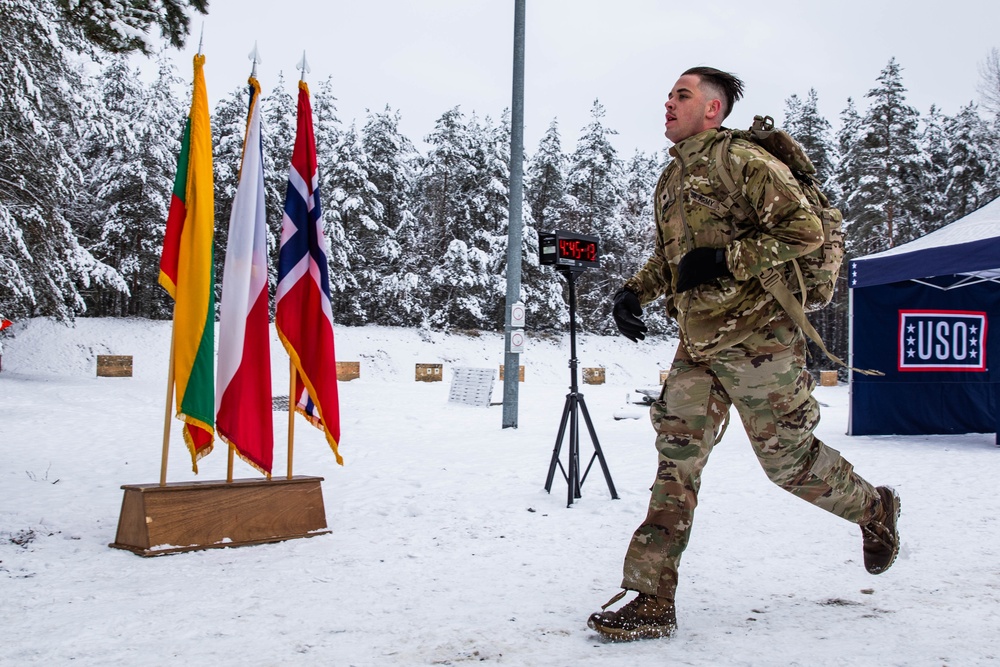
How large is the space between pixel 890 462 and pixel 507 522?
16.9 feet

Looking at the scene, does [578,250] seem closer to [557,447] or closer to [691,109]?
[557,447]

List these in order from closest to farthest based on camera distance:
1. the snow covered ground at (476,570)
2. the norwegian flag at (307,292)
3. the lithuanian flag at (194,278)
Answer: the snow covered ground at (476,570) → the lithuanian flag at (194,278) → the norwegian flag at (307,292)

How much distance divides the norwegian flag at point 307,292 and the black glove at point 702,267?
8.50 ft

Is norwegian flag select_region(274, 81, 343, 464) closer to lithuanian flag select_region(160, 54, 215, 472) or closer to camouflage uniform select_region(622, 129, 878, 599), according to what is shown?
lithuanian flag select_region(160, 54, 215, 472)

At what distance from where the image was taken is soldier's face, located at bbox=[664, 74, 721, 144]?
3219 mm

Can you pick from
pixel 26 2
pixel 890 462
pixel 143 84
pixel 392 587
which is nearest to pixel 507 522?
pixel 392 587

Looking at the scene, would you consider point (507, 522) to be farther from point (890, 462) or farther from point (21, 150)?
point (21, 150)

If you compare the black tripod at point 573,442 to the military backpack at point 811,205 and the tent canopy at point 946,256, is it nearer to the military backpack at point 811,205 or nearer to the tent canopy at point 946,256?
the military backpack at point 811,205

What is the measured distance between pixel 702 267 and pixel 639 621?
1322mm

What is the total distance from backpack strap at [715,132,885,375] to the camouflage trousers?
10 centimetres

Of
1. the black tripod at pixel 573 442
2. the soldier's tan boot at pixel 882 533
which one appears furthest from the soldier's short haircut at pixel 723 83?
the black tripod at pixel 573 442

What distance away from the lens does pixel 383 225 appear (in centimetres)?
3678

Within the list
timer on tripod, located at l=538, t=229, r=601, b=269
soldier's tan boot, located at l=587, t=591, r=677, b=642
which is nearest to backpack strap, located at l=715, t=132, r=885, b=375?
soldier's tan boot, located at l=587, t=591, r=677, b=642

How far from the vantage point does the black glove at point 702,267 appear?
2.97 m
